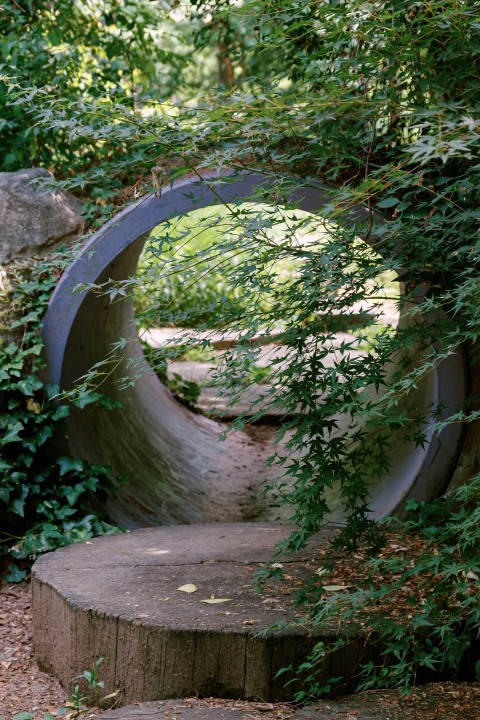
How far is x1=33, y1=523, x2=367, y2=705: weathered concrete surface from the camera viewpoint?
3502 mm

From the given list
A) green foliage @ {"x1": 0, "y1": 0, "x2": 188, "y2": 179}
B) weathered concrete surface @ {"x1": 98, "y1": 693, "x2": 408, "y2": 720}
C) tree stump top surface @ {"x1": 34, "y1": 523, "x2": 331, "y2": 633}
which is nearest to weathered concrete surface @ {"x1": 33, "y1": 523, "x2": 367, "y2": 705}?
tree stump top surface @ {"x1": 34, "y1": 523, "x2": 331, "y2": 633}

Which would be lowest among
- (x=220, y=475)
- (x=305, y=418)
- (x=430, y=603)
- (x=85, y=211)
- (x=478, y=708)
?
(x=220, y=475)

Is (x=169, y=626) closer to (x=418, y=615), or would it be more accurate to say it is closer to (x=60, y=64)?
(x=418, y=615)

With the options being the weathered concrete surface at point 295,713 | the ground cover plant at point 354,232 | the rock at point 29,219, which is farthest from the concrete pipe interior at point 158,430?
the weathered concrete surface at point 295,713

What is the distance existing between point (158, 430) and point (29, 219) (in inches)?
96.8

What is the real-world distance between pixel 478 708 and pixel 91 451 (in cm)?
327

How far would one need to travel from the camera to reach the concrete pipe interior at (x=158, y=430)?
5.16 metres

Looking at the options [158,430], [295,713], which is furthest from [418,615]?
[158,430]

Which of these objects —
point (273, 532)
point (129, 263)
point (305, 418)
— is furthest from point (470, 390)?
point (129, 263)

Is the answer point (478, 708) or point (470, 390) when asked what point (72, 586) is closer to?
point (478, 708)

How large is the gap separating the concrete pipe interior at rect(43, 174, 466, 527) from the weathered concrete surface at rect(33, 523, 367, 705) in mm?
944

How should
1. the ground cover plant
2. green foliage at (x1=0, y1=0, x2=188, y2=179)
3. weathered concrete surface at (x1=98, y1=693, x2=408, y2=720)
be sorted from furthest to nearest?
green foliage at (x1=0, y1=0, x2=188, y2=179), weathered concrete surface at (x1=98, y1=693, x2=408, y2=720), the ground cover plant

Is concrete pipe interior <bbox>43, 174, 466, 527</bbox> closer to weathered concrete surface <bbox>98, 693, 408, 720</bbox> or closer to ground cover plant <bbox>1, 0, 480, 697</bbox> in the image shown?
ground cover plant <bbox>1, 0, 480, 697</bbox>

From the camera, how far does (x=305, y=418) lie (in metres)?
3.38
